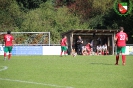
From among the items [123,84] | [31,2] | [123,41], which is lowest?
[123,84]

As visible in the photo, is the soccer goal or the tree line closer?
the soccer goal

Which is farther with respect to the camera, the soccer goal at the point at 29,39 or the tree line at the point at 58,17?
the tree line at the point at 58,17

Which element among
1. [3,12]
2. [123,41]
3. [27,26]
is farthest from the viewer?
[3,12]

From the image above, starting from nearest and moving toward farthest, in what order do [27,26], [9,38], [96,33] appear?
[9,38] → [96,33] → [27,26]

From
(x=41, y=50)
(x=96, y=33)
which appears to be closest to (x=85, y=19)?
(x=96, y=33)

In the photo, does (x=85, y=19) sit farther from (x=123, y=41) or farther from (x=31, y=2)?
(x=123, y=41)

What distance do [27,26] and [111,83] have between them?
160ft

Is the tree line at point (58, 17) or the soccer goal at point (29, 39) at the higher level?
the tree line at point (58, 17)

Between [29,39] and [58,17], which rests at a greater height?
[58,17]

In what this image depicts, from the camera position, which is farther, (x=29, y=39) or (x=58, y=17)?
(x=58, y=17)

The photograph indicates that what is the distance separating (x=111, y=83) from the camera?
11.0m

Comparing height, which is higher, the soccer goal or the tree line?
the tree line

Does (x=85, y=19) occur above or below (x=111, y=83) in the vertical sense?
above

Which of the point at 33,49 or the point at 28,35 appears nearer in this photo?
the point at 33,49
